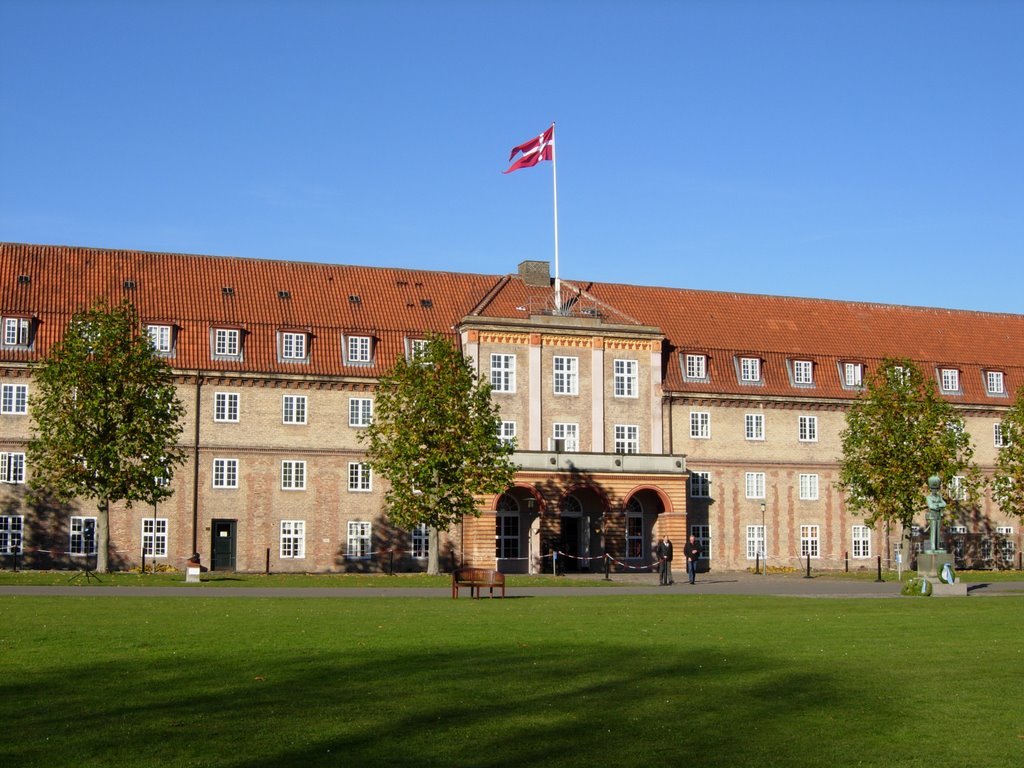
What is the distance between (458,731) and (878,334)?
226ft

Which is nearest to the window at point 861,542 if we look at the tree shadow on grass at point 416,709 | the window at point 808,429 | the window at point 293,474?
the window at point 808,429

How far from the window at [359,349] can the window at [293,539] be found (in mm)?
8156

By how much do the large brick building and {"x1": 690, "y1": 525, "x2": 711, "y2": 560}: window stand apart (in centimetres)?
11

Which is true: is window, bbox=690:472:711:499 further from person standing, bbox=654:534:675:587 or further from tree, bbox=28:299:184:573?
tree, bbox=28:299:184:573

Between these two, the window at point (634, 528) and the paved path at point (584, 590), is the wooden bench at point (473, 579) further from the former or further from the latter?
the window at point (634, 528)

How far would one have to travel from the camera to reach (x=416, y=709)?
16.8 metres

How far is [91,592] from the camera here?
41.5m

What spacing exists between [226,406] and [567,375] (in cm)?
1641

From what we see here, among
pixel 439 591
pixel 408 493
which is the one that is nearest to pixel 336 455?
pixel 408 493

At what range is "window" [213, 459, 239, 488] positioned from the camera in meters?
64.8

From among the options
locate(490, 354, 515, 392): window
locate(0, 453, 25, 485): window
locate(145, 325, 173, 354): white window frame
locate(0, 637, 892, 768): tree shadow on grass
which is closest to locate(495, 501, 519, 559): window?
locate(490, 354, 515, 392): window

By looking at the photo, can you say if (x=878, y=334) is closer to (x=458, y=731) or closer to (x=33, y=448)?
(x=33, y=448)

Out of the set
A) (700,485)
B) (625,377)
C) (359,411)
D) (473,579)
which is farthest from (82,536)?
(700,485)

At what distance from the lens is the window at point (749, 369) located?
245 feet
